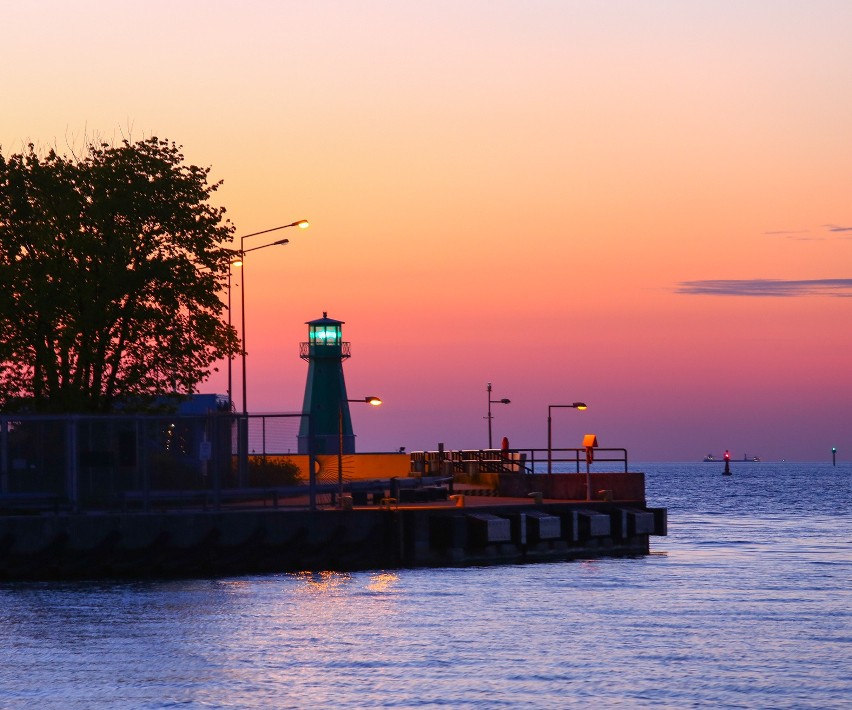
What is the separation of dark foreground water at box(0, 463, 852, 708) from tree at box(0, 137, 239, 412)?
14916 mm

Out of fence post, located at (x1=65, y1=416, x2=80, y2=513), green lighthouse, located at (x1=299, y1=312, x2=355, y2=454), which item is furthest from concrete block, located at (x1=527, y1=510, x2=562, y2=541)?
green lighthouse, located at (x1=299, y1=312, x2=355, y2=454)

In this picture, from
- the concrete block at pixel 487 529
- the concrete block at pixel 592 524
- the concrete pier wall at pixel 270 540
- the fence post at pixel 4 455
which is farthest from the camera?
the concrete block at pixel 592 524

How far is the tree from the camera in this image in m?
54.7

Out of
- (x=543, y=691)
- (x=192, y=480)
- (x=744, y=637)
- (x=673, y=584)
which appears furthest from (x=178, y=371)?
(x=543, y=691)

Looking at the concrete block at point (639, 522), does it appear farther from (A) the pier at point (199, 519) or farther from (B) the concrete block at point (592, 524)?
(A) the pier at point (199, 519)

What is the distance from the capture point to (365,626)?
32.6 m

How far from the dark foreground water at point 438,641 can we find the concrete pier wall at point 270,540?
31.3 inches

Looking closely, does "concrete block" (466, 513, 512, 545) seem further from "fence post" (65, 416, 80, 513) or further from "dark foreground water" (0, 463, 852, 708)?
"fence post" (65, 416, 80, 513)

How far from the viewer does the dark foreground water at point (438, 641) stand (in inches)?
966

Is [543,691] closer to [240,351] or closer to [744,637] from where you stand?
[744,637]

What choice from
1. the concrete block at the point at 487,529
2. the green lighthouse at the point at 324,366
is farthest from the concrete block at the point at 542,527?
the green lighthouse at the point at 324,366

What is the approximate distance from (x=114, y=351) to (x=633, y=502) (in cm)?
1957

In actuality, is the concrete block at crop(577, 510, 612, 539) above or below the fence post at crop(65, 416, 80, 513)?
below

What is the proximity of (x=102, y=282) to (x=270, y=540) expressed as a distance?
14790 millimetres
